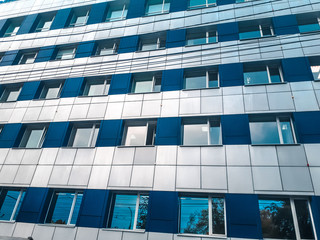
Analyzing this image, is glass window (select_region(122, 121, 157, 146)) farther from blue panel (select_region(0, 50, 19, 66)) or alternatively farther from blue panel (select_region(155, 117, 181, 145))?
blue panel (select_region(0, 50, 19, 66))

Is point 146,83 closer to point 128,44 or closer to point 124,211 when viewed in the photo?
point 128,44

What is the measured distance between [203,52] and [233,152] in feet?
20.7

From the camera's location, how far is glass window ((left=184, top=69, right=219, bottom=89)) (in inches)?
432

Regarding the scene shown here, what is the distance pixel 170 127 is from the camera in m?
9.69

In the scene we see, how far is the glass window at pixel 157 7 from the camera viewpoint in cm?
1434

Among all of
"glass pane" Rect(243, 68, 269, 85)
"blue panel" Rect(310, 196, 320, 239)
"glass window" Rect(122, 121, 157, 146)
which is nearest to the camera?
"blue panel" Rect(310, 196, 320, 239)

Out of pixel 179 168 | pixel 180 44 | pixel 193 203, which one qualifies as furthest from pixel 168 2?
pixel 193 203

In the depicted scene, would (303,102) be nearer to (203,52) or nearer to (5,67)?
(203,52)

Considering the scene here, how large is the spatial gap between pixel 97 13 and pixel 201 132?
12.7 m

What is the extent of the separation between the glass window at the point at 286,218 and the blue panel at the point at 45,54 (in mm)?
16047

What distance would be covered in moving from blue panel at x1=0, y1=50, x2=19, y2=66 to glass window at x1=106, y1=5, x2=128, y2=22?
7841 millimetres

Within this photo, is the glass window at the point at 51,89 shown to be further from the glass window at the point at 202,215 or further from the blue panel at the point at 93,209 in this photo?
the glass window at the point at 202,215

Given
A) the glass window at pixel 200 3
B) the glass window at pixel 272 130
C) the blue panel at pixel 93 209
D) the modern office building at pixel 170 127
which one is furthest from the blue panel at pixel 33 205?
the glass window at pixel 200 3

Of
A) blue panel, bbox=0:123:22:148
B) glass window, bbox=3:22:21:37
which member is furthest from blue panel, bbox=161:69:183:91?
glass window, bbox=3:22:21:37
